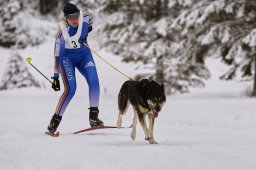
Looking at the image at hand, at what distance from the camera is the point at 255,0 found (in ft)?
56.9

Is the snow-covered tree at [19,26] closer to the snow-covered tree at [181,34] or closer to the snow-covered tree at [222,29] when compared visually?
the snow-covered tree at [181,34]

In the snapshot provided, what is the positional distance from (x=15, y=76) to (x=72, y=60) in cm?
1533

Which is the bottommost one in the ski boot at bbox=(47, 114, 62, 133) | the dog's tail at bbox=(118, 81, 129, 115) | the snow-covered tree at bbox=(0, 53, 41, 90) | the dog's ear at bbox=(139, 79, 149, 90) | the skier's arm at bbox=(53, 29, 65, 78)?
the snow-covered tree at bbox=(0, 53, 41, 90)

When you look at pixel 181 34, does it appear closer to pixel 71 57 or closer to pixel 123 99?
pixel 123 99

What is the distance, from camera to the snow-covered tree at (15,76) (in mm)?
23141

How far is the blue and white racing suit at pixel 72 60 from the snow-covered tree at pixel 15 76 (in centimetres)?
1516

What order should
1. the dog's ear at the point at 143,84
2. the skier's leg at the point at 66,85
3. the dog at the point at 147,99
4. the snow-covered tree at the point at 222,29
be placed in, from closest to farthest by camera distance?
the dog at the point at 147,99 < the dog's ear at the point at 143,84 < the skier's leg at the point at 66,85 < the snow-covered tree at the point at 222,29

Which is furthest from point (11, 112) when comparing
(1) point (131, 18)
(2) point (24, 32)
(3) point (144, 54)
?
(2) point (24, 32)

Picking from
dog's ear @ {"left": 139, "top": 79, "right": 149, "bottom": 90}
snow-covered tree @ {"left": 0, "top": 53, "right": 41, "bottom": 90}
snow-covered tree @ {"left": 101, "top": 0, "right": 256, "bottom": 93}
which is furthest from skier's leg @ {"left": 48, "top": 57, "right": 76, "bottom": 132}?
snow-covered tree @ {"left": 0, "top": 53, "right": 41, "bottom": 90}

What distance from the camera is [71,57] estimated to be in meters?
8.49

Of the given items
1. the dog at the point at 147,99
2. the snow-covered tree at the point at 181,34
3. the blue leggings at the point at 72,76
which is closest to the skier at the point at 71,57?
the blue leggings at the point at 72,76

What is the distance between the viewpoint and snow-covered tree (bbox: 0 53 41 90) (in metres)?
23.1

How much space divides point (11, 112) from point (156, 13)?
9515mm

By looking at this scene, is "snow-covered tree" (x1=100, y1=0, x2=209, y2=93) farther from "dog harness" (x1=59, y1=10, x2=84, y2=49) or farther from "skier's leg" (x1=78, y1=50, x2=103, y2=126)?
"dog harness" (x1=59, y1=10, x2=84, y2=49)
